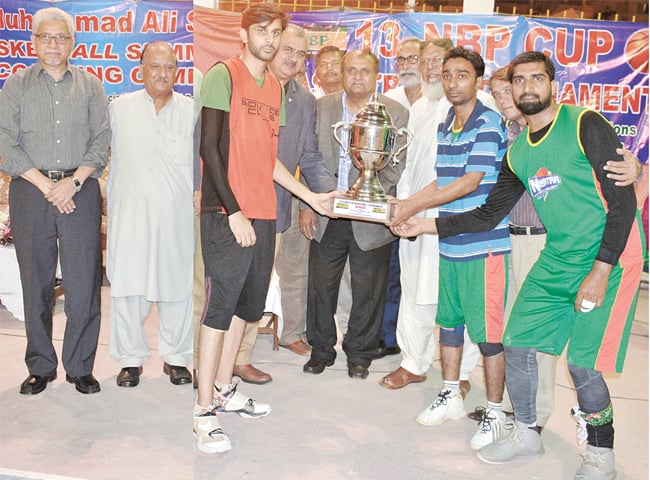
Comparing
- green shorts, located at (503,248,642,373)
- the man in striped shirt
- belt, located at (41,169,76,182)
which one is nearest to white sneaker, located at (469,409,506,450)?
the man in striped shirt

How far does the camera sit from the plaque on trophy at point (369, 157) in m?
2.65

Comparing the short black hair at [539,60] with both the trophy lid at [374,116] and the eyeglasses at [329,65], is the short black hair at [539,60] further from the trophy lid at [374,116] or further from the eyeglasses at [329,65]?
the eyeglasses at [329,65]

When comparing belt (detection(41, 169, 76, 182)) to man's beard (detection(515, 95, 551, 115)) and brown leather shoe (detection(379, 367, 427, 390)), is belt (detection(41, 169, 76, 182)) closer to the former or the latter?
man's beard (detection(515, 95, 551, 115))

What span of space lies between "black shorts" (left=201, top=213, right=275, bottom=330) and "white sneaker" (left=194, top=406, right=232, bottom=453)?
1.03 ft

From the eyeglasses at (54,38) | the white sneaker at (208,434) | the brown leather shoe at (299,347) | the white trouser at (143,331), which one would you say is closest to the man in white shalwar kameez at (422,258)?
the brown leather shoe at (299,347)

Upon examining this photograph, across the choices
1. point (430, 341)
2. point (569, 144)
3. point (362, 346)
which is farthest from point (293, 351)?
point (569, 144)

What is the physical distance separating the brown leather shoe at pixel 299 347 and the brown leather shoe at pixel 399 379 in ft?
1.54

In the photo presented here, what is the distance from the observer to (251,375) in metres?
3.28

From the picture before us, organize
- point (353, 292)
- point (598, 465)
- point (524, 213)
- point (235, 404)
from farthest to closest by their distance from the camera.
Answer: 1. point (353, 292)
2. point (235, 404)
3. point (524, 213)
4. point (598, 465)

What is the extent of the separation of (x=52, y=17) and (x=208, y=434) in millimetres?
1448

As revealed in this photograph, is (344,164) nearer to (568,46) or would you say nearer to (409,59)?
(409,59)

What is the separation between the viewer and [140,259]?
2.23 metres

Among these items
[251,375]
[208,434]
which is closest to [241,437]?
[208,434]

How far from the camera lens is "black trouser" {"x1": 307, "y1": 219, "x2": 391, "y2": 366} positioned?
3396 millimetres
